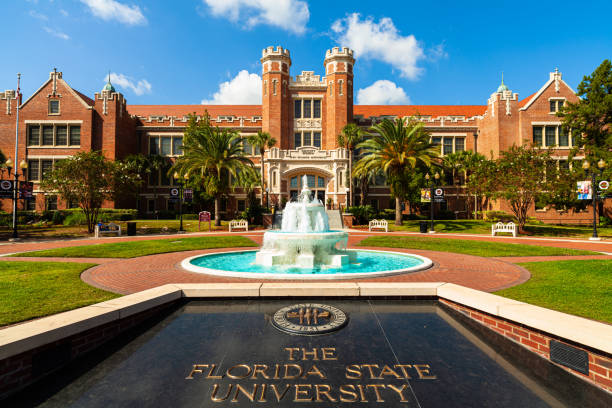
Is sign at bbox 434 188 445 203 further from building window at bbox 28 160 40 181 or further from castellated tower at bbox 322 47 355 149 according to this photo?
building window at bbox 28 160 40 181

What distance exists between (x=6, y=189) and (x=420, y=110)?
49.1 m

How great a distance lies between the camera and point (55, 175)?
2195cm

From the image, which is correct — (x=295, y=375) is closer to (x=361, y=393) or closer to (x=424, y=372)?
(x=361, y=393)

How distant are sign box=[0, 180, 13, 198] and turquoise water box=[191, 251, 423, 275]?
18.7m

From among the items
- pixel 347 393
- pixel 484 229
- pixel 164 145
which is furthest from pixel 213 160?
pixel 347 393

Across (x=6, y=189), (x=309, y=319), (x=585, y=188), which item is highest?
(x=585, y=188)

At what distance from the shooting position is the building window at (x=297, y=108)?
1545 inches

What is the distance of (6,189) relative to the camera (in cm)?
1964

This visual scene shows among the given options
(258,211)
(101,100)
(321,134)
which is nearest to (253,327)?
(258,211)

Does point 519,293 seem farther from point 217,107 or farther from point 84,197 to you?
point 217,107

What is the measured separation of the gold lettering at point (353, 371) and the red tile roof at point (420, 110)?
4512 centimetres

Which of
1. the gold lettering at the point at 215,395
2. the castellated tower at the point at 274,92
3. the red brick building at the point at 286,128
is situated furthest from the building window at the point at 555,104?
the gold lettering at the point at 215,395

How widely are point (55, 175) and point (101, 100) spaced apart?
17.6 m

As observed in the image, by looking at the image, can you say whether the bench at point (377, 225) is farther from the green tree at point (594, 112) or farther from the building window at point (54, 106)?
the building window at point (54, 106)
